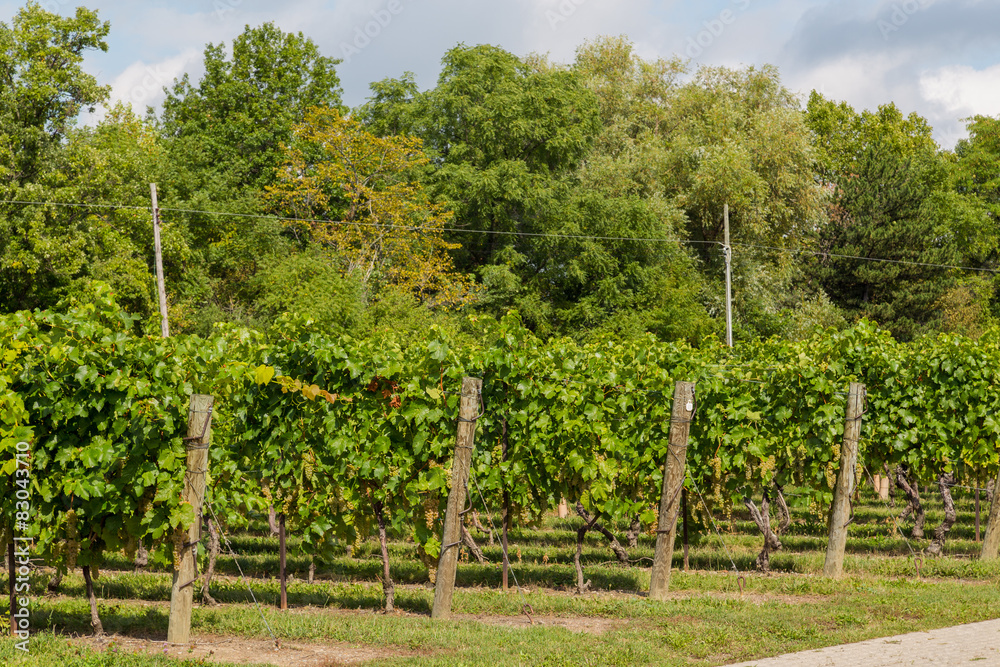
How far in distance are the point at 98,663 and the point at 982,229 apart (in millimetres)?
51058

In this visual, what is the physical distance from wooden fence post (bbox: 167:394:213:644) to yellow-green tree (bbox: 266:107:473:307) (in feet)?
77.0

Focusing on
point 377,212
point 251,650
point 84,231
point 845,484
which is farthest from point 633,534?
point 377,212

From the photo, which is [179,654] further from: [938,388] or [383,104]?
[383,104]

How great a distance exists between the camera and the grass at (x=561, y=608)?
7.06m

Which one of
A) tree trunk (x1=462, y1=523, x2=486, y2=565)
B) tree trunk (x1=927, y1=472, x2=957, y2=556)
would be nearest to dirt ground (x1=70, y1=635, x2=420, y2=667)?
tree trunk (x1=462, y1=523, x2=486, y2=565)

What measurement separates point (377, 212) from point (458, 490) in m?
25.4

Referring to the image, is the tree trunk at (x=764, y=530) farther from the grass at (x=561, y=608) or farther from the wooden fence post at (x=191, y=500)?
the wooden fence post at (x=191, y=500)

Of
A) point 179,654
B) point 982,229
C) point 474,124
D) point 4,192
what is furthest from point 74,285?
point 982,229

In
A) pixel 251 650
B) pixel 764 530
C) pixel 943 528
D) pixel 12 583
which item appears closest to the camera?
pixel 251 650

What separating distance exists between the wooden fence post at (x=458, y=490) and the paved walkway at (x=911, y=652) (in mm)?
2589

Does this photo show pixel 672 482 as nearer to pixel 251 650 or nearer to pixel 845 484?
pixel 845 484

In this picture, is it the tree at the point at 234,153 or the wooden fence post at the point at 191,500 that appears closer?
the wooden fence post at the point at 191,500

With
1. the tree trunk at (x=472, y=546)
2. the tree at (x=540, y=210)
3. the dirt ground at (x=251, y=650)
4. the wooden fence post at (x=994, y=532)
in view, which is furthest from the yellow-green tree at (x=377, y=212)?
the dirt ground at (x=251, y=650)

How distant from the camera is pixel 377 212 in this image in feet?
108
